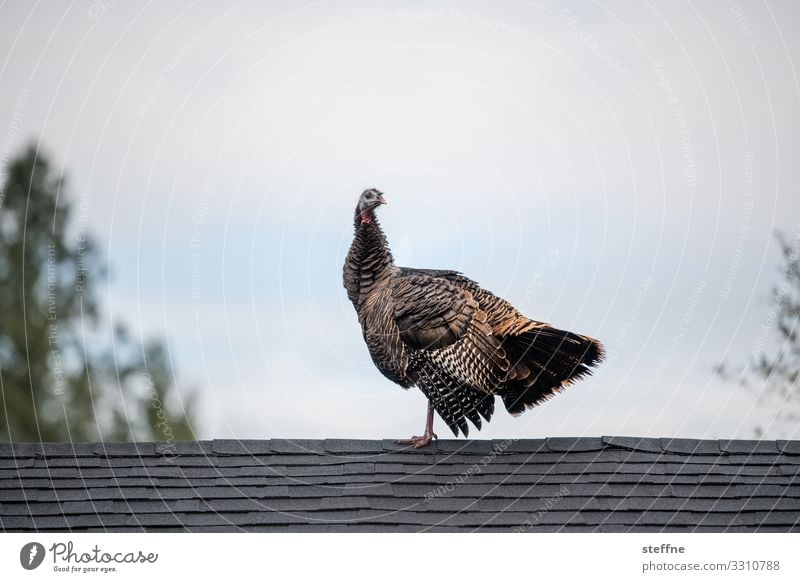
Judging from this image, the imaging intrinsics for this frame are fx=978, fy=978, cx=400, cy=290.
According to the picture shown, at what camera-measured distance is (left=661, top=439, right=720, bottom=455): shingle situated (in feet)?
17.8

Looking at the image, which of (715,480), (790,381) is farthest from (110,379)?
(715,480)

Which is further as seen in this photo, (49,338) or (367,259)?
(49,338)

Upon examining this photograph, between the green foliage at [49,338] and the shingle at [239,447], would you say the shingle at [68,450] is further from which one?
the green foliage at [49,338]

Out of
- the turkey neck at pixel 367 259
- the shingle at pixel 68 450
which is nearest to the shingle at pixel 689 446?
the turkey neck at pixel 367 259

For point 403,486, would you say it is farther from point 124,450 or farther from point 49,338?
point 49,338

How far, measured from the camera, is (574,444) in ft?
17.8

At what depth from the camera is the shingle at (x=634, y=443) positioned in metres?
5.38

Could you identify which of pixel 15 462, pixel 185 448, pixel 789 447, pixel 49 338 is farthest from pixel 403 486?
pixel 49 338

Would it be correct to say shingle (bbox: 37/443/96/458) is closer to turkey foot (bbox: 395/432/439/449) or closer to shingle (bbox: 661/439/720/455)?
turkey foot (bbox: 395/432/439/449)

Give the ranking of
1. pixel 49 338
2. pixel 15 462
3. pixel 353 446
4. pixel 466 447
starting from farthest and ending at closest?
pixel 49 338 → pixel 466 447 → pixel 353 446 → pixel 15 462

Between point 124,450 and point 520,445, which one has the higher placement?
point 124,450

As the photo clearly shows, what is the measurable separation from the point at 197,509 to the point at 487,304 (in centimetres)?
215

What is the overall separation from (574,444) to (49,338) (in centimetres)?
1298

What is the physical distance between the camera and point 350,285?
6441 millimetres
